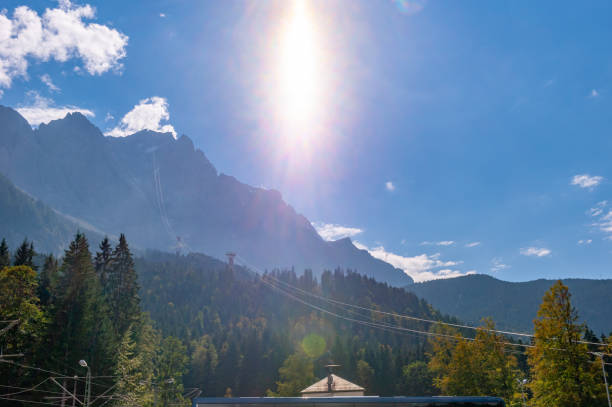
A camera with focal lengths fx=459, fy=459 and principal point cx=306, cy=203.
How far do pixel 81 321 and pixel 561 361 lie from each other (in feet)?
175

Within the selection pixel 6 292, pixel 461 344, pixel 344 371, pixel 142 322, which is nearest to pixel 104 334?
pixel 6 292

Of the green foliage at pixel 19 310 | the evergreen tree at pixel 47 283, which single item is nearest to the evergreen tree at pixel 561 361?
the green foliage at pixel 19 310

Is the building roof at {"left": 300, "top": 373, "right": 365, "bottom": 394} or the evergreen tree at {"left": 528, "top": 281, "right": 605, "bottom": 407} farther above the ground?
the evergreen tree at {"left": 528, "top": 281, "right": 605, "bottom": 407}

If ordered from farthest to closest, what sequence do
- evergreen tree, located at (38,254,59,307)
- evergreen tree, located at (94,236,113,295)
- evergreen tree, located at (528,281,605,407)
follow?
evergreen tree, located at (94,236,113,295) < evergreen tree, located at (38,254,59,307) < evergreen tree, located at (528,281,605,407)

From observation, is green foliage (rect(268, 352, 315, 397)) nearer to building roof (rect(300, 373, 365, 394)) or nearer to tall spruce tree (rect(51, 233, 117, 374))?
building roof (rect(300, 373, 365, 394))

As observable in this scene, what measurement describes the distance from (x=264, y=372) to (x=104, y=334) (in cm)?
8050

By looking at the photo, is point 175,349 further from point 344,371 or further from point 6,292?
point 6,292

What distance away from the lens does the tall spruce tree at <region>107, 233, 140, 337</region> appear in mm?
67250

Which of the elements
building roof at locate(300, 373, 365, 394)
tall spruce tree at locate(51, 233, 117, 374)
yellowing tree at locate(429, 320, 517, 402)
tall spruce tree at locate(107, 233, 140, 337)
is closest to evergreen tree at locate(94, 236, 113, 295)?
tall spruce tree at locate(107, 233, 140, 337)

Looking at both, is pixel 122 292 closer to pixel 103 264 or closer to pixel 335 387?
pixel 103 264

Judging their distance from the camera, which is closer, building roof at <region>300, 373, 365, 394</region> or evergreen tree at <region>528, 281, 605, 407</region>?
evergreen tree at <region>528, 281, 605, 407</region>

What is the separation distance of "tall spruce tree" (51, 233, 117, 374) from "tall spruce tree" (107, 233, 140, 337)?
6.62 meters

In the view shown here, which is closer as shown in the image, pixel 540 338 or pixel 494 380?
pixel 540 338

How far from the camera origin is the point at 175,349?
10300 centimetres
